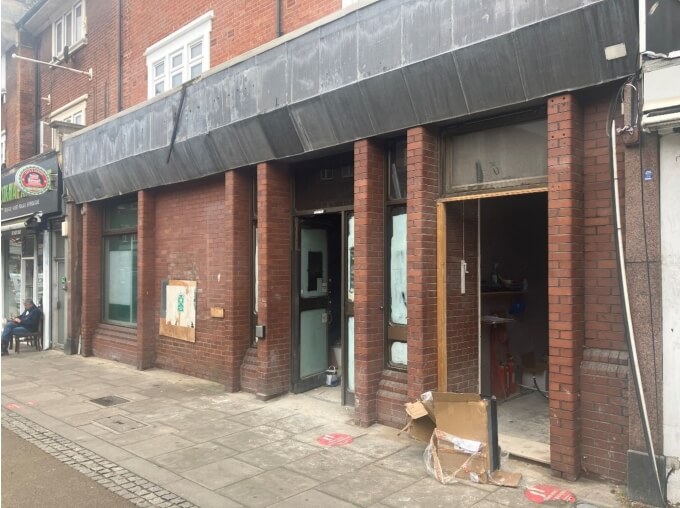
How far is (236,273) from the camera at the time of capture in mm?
8336

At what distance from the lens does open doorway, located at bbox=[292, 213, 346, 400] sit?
26.6 ft

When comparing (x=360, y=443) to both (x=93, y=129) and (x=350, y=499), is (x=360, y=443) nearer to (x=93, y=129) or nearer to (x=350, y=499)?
(x=350, y=499)

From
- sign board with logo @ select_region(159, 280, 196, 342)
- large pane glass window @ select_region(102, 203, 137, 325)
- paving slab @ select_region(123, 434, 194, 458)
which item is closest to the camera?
paving slab @ select_region(123, 434, 194, 458)

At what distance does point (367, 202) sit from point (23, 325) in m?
10.9

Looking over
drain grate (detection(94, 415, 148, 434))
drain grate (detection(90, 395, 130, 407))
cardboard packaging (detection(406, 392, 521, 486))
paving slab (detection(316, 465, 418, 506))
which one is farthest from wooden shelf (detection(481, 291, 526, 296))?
drain grate (detection(90, 395, 130, 407))

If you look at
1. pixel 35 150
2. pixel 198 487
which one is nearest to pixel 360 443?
pixel 198 487

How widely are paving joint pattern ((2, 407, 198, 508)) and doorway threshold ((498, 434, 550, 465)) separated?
3.08 m

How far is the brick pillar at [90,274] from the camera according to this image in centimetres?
1205

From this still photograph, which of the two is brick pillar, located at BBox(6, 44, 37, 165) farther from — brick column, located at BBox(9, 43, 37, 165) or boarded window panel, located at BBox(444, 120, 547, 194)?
boarded window panel, located at BBox(444, 120, 547, 194)

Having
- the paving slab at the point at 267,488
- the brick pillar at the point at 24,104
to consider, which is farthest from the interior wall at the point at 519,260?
the brick pillar at the point at 24,104

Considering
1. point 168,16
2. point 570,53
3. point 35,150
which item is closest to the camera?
point 570,53

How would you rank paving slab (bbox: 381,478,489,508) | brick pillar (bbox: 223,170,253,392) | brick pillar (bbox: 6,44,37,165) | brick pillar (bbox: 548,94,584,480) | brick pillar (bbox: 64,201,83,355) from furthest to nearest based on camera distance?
brick pillar (bbox: 6,44,37,165)
brick pillar (bbox: 64,201,83,355)
brick pillar (bbox: 223,170,253,392)
brick pillar (bbox: 548,94,584,480)
paving slab (bbox: 381,478,489,508)

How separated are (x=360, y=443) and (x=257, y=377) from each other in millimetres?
2548

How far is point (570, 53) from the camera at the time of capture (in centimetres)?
466
